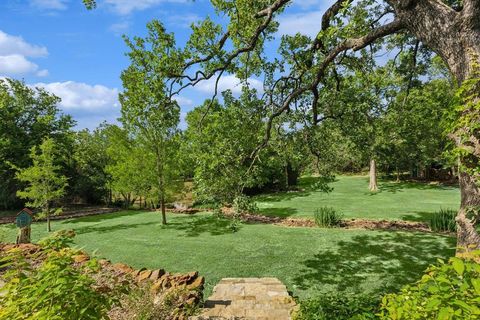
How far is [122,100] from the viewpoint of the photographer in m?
13.6

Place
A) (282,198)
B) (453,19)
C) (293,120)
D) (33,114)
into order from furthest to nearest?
(33,114)
(282,198)
(293,120)
(453,19)

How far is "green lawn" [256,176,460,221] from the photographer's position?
1434 centimetres

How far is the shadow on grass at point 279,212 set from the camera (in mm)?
15181

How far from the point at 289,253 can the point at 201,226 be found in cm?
522

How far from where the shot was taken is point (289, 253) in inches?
337

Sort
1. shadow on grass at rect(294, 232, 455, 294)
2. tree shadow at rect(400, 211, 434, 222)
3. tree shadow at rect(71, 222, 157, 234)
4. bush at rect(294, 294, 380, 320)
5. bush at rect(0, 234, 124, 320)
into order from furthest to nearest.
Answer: tree shadow at rect(71, 222, 157, 234) < tree shadow at rect(400, 211, 434, 222) < shadow on grass at rect(294, 232, 455, 294) < bush at rect(294, 294, 380, 320) < bush at rect(0, 234, 124, 320)

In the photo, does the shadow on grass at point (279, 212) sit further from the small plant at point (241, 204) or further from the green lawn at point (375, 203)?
the small plant at point (241, 204)

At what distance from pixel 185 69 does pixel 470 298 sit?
6.40m

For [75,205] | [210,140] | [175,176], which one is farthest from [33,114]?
[210,140]

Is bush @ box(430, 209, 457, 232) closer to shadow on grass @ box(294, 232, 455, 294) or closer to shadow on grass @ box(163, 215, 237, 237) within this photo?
shadow on grass @ box(294, 232, 455, 294)

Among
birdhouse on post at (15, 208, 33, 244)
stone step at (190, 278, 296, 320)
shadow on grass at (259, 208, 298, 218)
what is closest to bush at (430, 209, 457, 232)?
shadow on grass at (259, 208, 298, 218)

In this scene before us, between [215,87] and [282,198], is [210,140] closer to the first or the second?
[215,87]

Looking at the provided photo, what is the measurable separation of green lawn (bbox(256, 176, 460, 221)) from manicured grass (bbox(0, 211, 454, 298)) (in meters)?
3.84

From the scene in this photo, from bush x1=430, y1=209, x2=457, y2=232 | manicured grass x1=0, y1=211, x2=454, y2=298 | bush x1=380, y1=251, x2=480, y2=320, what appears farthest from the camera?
bush x1=430, y1=209, x2=457, y2=232
